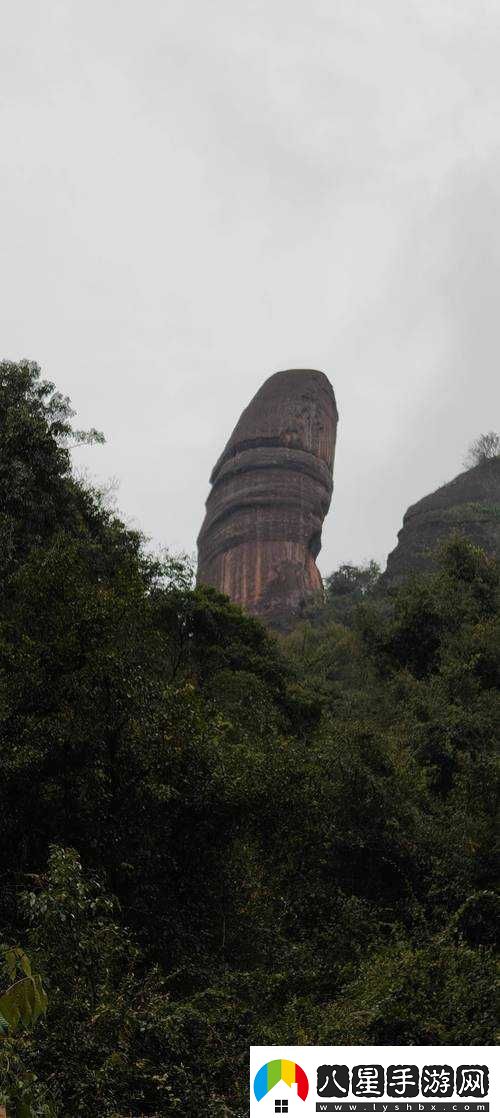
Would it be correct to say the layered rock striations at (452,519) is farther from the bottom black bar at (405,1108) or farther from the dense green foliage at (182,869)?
the bottom black bar at (405,1108)

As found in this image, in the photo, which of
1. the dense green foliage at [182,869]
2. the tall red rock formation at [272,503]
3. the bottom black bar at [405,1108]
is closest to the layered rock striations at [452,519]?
the tall red rock formation at [272,503]

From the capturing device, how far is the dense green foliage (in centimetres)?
931

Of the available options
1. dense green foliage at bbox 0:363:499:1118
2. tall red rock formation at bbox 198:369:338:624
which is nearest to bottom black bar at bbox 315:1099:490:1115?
dense green foliage at bbox 0:363:499:1118

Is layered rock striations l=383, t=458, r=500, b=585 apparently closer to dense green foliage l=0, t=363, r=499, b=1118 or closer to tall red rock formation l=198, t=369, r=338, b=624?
tall red rock formation l=198, t=369, r=338, b=624

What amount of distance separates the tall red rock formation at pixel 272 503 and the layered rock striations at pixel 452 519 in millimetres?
4564

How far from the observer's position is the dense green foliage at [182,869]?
9.31 meters

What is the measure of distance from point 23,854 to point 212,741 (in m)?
2.74

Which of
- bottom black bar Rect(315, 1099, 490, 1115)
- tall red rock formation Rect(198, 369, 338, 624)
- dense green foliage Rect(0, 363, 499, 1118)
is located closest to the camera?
bottom black bar Rect(315, 1099, 490, 1115)


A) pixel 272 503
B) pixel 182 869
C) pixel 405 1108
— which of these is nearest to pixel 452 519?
pixel 272 503

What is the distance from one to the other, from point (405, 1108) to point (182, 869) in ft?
20.7

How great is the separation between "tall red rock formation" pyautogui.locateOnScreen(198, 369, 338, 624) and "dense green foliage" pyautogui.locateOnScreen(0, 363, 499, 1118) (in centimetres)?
3344

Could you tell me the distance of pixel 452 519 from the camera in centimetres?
5575

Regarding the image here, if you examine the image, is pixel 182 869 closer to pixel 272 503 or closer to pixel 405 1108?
pixel 405 1108

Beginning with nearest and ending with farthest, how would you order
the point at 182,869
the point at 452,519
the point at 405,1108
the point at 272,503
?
the point at 405,1108, the point at 182,869, the point at 272,503, the point at 452,519
